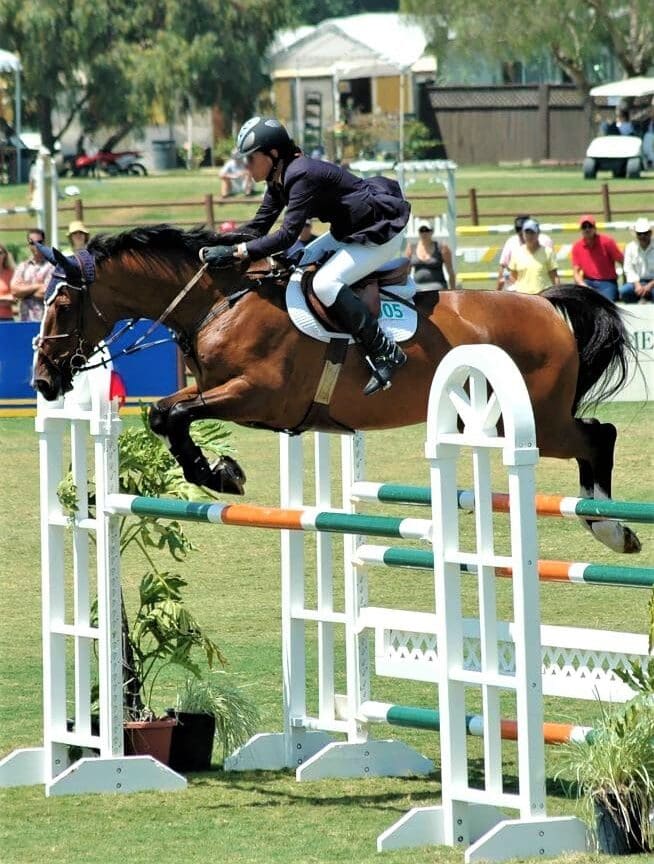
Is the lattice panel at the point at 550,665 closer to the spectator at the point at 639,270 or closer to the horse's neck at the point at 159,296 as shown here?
the horse's neck at the point at 159,296

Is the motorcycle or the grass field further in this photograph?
the motorcycle

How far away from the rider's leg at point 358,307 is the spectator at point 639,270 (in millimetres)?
10338

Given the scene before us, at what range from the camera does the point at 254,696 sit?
7.27 metres

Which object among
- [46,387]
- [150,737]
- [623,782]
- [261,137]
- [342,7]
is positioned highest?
[342,7]

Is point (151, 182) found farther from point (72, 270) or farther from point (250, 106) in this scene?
point (72, 270)

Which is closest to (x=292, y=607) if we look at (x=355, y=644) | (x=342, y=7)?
(x=355, y=644)

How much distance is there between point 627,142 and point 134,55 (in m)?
14.2

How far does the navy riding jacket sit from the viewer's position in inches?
273

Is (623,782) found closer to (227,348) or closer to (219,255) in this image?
(227,348)

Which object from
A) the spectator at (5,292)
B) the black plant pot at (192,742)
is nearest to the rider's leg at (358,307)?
the black plant pot at (192,742)

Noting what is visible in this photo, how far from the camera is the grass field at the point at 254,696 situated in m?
5.22

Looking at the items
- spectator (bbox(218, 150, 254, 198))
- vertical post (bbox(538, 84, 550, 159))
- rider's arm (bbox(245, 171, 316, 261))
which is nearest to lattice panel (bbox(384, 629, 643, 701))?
rider's arm (bbox(245, 171, 316, 261))

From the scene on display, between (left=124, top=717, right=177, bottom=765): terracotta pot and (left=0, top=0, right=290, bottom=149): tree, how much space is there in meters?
40.5

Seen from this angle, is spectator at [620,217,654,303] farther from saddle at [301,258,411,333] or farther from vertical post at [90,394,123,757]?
vertical post at [90,394,123,757]
